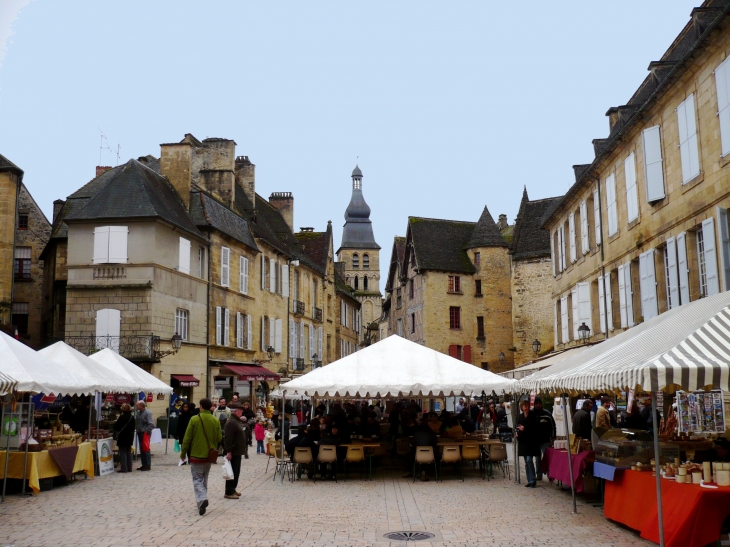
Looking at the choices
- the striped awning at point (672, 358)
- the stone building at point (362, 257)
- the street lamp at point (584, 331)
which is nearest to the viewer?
the striped awning at point (672, 358)

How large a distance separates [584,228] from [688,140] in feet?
26.1

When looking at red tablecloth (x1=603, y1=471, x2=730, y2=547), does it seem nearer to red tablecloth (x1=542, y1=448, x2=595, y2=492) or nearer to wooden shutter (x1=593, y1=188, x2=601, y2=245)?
red tablecloth (x1=542, y1=448, x2=595, y2=492)

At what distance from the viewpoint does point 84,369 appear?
46.6ft

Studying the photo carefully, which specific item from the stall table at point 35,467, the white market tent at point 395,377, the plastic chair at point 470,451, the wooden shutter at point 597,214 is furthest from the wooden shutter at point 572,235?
the stall table at point 35,467

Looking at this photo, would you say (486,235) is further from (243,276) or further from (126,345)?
(126,345)

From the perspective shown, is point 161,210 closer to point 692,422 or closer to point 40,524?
point 40,524

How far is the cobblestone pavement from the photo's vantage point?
820 centimetres

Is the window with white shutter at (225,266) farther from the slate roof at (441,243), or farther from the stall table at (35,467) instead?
the stall table at (35,467)

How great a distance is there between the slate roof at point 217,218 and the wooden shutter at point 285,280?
4.51 metres

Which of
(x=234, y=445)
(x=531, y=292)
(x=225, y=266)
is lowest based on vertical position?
(x=234, y=445)

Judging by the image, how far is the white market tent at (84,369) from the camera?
45.3ft

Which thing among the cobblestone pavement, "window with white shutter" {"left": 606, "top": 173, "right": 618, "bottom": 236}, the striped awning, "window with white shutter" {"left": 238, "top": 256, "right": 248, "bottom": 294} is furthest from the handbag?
"window with white shutter" {"left": 238, "top": 256, "right": 248, "bottom": 294}

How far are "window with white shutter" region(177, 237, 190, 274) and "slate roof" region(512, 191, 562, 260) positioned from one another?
1707cm

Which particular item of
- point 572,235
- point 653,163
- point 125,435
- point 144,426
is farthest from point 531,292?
point 125,435
